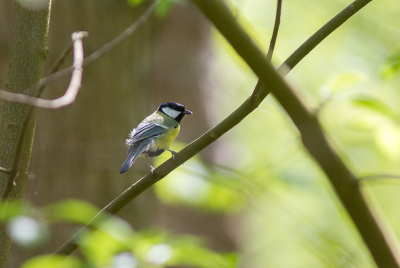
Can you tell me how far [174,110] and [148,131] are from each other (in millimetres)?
696

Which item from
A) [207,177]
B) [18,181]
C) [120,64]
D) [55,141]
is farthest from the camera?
[120,64]

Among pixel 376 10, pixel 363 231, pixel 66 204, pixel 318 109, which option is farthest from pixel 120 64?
pixel 376 10

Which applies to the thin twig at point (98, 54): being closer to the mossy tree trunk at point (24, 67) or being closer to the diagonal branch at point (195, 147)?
the mossy tree trunk at point (24, 67)

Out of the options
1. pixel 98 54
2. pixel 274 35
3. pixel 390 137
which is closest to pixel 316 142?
pixel 274 35

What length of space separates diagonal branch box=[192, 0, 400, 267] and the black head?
218 cm

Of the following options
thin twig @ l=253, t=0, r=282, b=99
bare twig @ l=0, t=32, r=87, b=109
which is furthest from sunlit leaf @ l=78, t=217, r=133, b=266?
thin twig @ l=253, t=0, r=282, b=99

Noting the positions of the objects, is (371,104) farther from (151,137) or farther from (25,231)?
(151,137)

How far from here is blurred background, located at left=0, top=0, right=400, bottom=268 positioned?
1.50 meters

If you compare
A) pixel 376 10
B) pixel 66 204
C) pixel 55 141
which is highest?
pixel 376 10

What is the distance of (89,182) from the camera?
291cm

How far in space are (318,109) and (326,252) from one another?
82cm

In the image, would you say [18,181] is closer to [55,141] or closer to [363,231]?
[363,231]

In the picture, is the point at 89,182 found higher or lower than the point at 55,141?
lower

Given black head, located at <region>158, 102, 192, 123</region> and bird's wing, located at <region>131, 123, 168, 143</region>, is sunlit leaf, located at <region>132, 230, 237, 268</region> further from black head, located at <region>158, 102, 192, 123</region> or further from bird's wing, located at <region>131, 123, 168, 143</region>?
black head, located at <region>158, 102, 192, 123</region>
